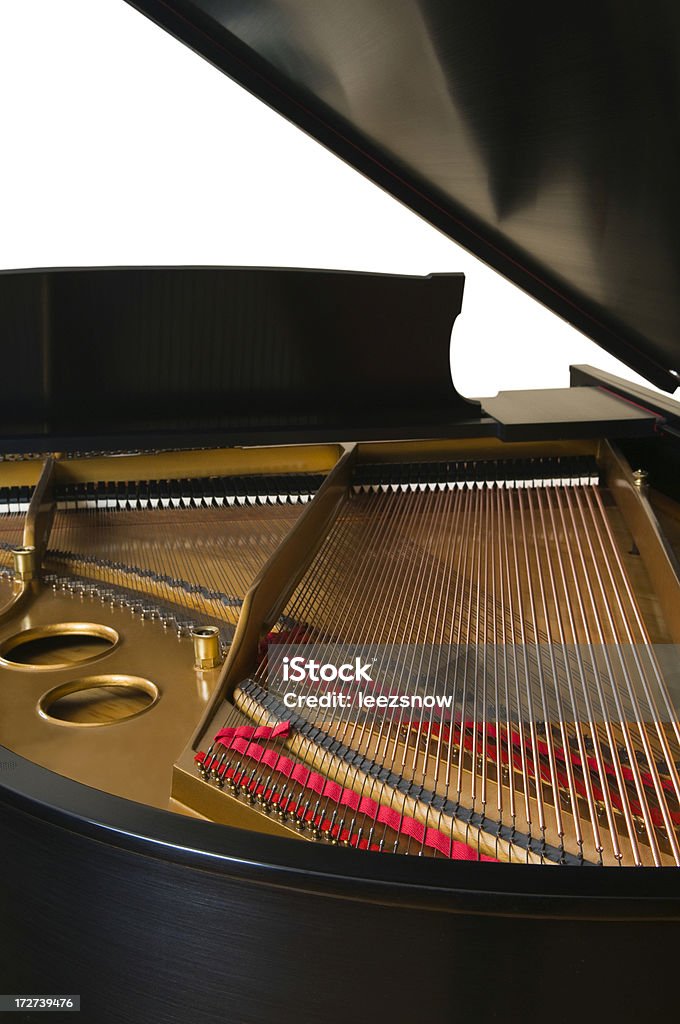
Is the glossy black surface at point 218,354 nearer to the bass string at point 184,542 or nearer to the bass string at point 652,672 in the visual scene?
the bass string at point 184,542

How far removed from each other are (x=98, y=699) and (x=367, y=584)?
688 mm

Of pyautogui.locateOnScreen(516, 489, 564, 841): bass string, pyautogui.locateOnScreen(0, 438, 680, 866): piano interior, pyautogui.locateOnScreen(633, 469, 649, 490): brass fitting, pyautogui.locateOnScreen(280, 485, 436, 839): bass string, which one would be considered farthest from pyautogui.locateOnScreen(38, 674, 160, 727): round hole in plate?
pyautogui.locateOnScreen(633, 469, 649, 490): brass fitting

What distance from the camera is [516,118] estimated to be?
1784 mm

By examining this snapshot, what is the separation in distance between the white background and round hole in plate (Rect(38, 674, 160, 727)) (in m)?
3.74

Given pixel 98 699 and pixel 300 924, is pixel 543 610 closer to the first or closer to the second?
pixel 98 699

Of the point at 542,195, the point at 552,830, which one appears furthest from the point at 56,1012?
the point at 542,195

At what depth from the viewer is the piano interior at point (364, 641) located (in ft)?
5.49

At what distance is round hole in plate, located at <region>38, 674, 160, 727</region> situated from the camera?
212 centimetres

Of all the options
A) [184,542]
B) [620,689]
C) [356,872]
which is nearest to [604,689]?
[620,689]

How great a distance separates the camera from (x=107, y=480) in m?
3.16

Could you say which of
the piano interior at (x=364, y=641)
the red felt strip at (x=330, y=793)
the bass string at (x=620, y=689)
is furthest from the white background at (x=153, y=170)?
the red felt strip at (x=330, y=793)

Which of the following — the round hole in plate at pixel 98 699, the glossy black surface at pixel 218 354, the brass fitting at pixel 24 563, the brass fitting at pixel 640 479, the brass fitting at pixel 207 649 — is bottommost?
the round hole in plate at pixel 98 699

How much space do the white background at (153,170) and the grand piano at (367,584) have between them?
9.13 ft

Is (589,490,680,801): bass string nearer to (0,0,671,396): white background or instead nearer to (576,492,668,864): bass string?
(576,492,668,864): bass string
